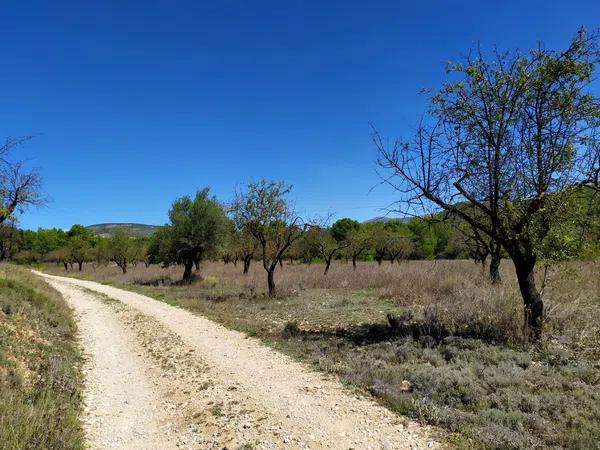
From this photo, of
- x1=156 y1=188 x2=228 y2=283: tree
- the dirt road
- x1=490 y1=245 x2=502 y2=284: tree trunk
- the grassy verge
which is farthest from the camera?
x1=156 y1=188 x2=228 y2=283: tree

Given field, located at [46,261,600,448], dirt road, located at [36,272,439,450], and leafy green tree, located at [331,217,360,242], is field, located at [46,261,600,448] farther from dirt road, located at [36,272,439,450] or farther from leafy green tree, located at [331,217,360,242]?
leafy green tree, located at [331,217,360,242]

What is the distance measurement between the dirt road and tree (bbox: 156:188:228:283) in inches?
839

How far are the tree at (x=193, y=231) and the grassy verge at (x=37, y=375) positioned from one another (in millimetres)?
17322

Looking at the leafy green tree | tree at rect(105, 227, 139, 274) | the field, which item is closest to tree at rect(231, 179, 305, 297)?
the field

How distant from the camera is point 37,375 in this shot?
25.6 ft

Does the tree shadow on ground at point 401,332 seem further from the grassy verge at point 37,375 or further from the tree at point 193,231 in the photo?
the tree at point 193,231

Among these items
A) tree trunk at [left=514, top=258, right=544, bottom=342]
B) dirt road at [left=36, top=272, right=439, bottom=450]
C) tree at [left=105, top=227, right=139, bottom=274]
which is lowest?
dirt road at [left=36, top=272, right=439, bottom=450]

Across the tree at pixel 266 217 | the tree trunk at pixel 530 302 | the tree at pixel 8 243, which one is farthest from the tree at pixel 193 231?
the tree at pixel 8 243

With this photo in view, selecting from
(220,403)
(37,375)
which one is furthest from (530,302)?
(37,375)

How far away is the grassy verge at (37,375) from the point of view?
15.7 ft

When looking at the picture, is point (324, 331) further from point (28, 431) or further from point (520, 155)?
point (28, 431)

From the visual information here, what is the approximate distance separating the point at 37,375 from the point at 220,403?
12.8ft

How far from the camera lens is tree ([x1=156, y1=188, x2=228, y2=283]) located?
107 feet

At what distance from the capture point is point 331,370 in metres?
8.36
